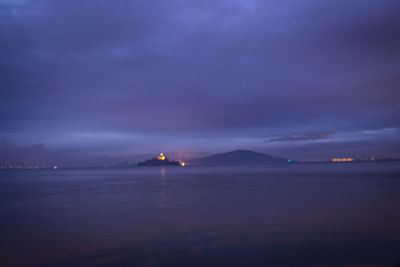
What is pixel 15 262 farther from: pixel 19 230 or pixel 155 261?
pixel 19 230

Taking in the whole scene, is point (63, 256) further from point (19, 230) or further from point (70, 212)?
point (70, 212)

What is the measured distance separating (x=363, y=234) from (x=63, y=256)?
40.3ft

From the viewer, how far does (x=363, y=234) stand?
41.0 feet

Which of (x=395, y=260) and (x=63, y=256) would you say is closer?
(x=395, y=260)

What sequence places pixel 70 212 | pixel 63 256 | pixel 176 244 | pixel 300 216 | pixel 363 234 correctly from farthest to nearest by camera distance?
pixel 70 212, pixel 300 216, pixel 363 234, pixel 176 244, pixel 63 256

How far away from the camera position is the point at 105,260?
9.59m

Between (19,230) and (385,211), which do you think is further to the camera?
(385,211)

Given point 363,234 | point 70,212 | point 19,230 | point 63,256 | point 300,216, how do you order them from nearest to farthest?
point 63,256, point 363,234, point 19,230, point 300,216, point 70,212

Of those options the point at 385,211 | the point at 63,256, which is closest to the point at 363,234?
the point at 385,211

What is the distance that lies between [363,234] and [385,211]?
6514mm

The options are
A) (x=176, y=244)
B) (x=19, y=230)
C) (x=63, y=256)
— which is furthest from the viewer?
(x=19, y=230)

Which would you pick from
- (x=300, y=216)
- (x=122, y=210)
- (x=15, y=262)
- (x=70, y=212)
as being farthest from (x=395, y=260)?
(x=70, y=212)

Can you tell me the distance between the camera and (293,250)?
10422mm

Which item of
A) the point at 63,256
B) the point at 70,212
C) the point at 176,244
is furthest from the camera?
the point at 70,212
